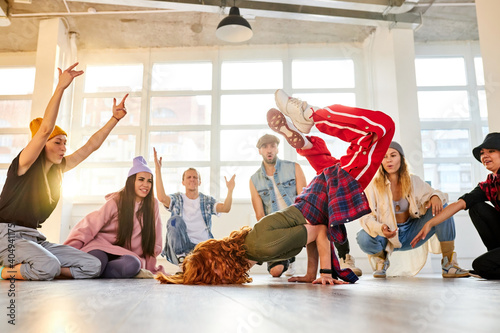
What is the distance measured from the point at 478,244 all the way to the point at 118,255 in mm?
4794

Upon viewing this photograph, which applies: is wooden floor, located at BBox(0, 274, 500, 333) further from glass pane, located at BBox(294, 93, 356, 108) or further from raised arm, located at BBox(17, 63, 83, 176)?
glass pane, located at BBox(294, 93, 356, 108)

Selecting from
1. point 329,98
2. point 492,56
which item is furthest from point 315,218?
point 329,98

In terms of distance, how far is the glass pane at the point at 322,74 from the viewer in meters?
6.55

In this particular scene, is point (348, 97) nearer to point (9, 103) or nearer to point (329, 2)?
point (329, 2)

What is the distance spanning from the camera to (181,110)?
258 inches

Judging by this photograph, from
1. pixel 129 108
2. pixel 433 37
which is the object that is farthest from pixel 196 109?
pixel 433 37

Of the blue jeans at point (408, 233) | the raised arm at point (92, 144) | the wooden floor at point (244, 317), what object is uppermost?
the raised arm at point (92, 144)

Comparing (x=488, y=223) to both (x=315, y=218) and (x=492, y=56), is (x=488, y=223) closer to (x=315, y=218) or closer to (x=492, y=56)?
(x=315, y=218)

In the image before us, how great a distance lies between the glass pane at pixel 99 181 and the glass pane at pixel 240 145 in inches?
58.1

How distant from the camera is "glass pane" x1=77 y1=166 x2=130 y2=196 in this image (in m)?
6.26

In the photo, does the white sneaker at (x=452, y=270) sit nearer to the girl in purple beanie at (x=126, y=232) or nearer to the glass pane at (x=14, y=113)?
the girl in purple beanie at (x=126, y=232)

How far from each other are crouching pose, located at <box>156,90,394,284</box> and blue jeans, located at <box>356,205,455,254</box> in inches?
37.5

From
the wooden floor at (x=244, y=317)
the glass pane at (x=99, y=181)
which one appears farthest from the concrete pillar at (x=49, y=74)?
the wooden floor at (x=244, y=317)

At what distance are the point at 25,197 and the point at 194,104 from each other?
4355 mm
